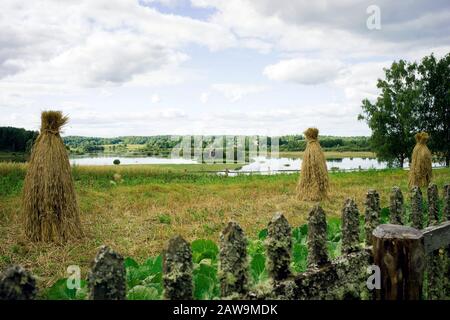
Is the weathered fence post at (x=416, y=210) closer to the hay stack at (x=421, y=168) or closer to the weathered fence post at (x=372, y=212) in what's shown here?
the weathered fence post at (x=372, y=212)

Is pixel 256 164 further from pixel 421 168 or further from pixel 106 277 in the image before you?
pixel 106 277

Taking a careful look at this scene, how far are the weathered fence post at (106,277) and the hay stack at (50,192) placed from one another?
660 centimetres

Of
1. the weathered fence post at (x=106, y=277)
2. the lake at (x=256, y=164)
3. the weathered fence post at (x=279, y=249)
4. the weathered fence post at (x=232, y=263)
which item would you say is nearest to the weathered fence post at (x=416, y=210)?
the weathered fence post at (x=279, y=249)

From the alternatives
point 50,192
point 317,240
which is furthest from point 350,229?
point 50,192

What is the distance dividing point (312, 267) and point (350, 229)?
21.5 inches

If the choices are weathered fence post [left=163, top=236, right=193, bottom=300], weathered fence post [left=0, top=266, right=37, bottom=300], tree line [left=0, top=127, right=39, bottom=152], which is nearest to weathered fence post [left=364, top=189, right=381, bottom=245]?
weathered fence post [left=163, top=236, right=193, bottom=300]

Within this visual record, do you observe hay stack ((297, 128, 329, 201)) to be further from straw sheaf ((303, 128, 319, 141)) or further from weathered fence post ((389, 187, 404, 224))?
weathered fence post ((389, 187, 404, 224))

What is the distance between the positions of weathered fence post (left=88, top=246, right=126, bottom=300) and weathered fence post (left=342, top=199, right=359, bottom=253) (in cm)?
163

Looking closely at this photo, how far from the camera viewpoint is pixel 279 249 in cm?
234

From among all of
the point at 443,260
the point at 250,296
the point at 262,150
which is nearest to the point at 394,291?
the point at 250,296

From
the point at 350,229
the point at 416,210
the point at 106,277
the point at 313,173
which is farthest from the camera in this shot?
the point at 313,173

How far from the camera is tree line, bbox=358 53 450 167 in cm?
3762

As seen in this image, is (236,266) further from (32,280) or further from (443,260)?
(443,260)

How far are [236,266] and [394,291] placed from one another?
1.14 meters
